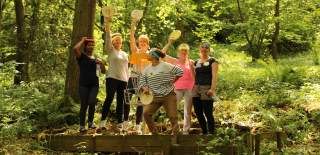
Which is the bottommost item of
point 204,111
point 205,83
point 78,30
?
point 204,111

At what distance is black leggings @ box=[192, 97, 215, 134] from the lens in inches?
321

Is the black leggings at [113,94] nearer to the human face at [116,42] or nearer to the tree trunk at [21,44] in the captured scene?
the human face at [116,42]

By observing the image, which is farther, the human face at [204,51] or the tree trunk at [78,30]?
the tree trunk at [78,30]

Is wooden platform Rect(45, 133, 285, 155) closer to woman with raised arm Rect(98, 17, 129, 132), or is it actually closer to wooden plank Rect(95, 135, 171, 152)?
Result: wooden plank Rect(95, 135, 171, 152)

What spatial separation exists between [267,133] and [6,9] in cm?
1672

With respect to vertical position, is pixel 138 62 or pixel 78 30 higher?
pixel 78 30

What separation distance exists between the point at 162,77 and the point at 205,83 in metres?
0.85

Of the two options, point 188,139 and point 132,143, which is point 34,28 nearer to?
point 132,143

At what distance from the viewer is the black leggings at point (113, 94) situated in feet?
27.9

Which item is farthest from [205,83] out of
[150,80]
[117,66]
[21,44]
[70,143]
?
[21,44]

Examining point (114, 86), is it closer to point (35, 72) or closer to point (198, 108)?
point (198, 108)

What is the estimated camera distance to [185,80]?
8.62 m

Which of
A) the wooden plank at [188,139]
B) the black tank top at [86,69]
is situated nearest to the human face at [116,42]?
the black tank top at [86,69]

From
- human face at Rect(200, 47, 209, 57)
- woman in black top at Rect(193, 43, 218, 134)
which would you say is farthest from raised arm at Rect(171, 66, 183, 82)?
human face at Rect(200, 47, 209, 57)
